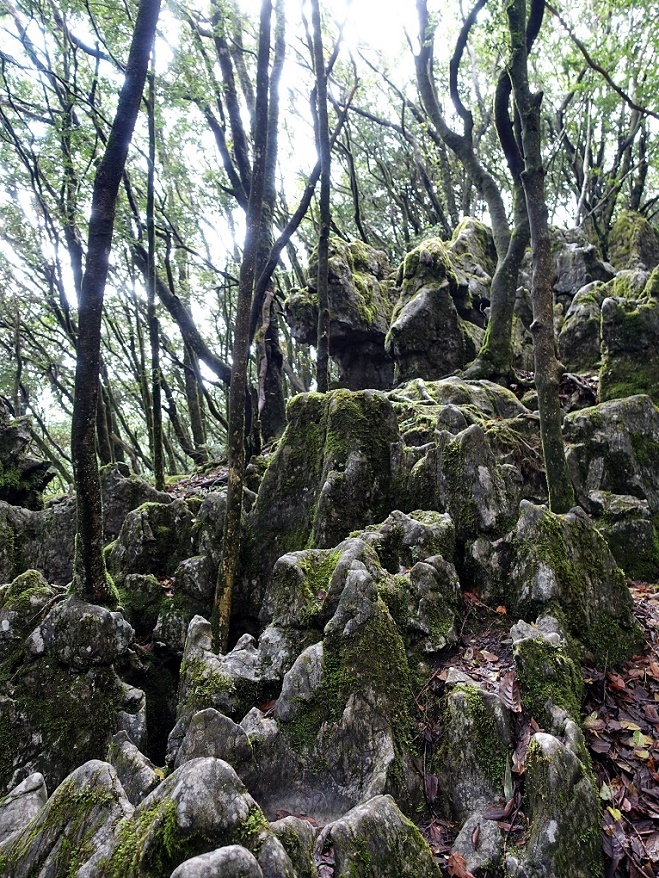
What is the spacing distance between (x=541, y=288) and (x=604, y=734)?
5221 mm

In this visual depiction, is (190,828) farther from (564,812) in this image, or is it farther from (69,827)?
(564,812)

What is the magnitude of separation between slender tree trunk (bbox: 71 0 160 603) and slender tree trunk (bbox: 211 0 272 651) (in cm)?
151

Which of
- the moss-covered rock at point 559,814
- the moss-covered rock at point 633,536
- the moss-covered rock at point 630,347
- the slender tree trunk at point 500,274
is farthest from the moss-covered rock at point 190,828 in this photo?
the slender tree trunk at point 500,274

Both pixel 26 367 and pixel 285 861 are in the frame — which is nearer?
pixel 285 861

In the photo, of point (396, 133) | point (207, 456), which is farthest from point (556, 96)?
point (207, 456)

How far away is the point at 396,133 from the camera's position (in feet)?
77.3

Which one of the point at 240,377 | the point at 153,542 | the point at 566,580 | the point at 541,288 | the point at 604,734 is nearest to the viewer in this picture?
the point at 604,734

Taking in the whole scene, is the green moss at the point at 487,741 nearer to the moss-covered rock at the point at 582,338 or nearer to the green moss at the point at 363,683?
the green moss at the point at 363,683

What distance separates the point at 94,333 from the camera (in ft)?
19.7

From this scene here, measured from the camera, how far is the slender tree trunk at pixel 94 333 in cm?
597

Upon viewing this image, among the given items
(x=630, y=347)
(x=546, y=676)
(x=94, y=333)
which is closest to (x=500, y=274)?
(x=630, y=347)

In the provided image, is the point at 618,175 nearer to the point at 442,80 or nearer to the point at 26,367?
the point at 442,80

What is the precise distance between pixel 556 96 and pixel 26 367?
1041 inches

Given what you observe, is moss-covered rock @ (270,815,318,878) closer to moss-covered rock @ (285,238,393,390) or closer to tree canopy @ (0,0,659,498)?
tree canopy @ (0,0,659,498)
